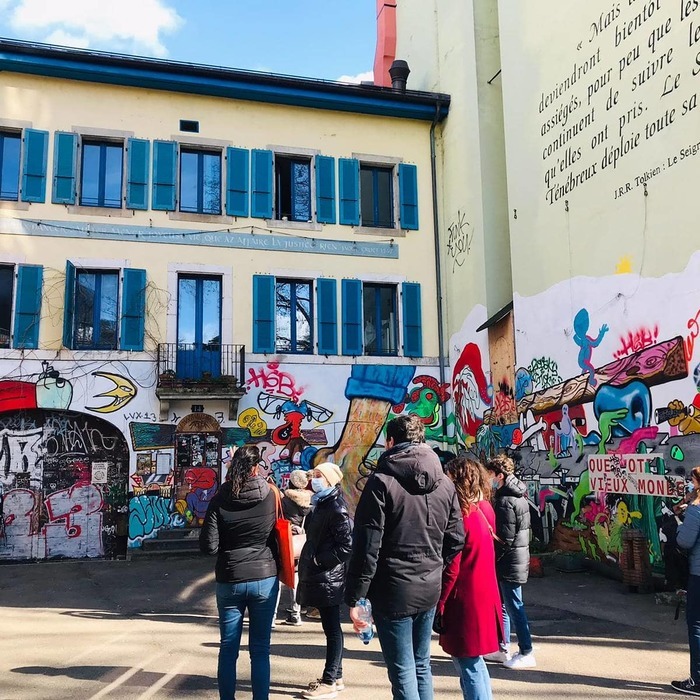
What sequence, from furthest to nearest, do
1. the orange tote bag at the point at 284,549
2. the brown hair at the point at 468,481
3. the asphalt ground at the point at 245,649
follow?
the asphalt ground at the point at 245,649 < the orange tote bag at the point at 284,549 < the brown hair at the point at 468,481

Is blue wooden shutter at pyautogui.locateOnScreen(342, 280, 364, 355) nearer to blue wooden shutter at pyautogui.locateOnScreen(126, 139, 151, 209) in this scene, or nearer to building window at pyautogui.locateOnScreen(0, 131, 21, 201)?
blue wooden shutter at pyautogui.locateOnScreen(126, 139, 151, 209)

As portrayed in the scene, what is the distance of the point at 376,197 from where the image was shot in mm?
15969

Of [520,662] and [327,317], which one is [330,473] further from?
[327,317]

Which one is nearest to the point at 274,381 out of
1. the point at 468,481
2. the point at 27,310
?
the point at 27,310

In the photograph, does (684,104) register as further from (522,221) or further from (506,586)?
(506,586)

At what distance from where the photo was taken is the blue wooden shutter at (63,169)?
13797mm

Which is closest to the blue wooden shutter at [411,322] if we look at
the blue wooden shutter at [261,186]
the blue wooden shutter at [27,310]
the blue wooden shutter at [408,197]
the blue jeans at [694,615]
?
the blue wooden shutter at [408,197]

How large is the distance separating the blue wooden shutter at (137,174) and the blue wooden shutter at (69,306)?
1.79 meters

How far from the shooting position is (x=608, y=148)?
10719 millimetres

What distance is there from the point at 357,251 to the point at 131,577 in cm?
814

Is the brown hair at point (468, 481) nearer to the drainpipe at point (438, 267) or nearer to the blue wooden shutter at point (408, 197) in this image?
the drainpipe at point (438, 267)

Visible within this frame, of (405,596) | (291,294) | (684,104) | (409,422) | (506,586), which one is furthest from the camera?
(291,294)

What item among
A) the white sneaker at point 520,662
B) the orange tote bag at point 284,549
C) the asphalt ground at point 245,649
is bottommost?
the asphalt ground at point 245,649

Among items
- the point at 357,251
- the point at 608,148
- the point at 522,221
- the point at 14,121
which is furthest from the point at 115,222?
the point at 608,148
